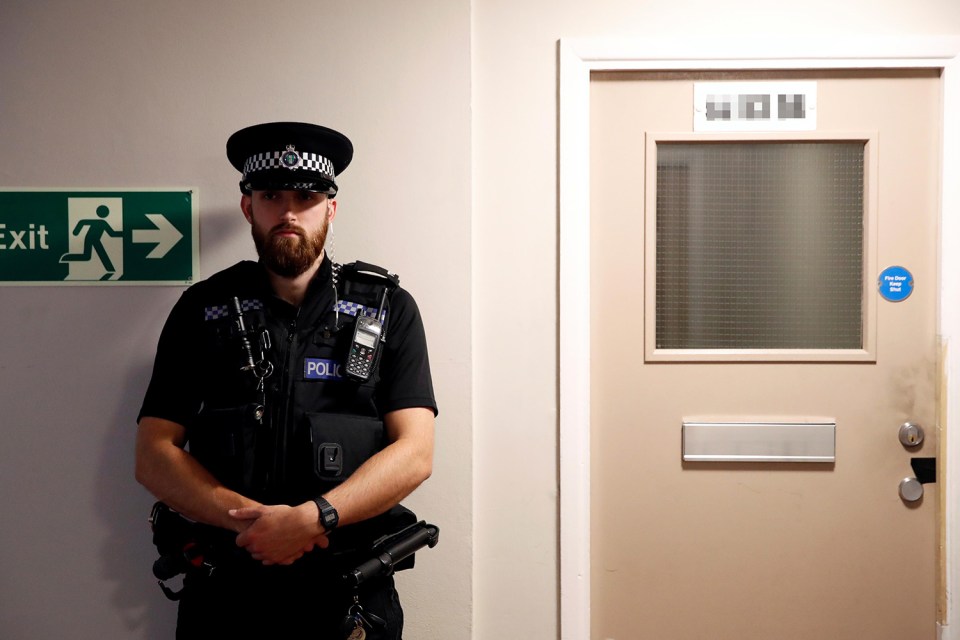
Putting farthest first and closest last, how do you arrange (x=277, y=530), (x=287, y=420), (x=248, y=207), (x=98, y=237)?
(x=98, y=237)
(x=248, y=207)
(x=287, y=420)
(x=277, y=530)

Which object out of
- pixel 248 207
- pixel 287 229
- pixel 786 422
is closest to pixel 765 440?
pixel 786 422

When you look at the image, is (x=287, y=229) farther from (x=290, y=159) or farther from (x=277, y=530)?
(x=277, y=530)

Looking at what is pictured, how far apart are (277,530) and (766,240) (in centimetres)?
158

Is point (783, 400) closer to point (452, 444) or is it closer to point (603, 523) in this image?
point (603, 523)

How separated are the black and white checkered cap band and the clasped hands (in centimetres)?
75

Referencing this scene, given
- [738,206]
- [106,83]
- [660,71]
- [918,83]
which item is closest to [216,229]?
[106,83]

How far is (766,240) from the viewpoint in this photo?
188 centimetres

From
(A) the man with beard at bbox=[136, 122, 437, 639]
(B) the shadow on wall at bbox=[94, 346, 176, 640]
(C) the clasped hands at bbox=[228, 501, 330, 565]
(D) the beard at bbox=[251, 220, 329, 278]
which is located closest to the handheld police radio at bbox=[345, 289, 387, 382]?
(A) the man with beard at bbox=[136, 122, 437, 639]

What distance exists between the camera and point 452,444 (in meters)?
1.79

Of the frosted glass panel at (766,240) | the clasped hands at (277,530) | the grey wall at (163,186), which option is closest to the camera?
the clasped hands at (277,530)

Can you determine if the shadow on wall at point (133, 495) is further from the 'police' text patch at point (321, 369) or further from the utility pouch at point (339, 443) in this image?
the utility pouch at point (339, 443)

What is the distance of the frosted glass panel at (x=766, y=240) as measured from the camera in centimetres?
187

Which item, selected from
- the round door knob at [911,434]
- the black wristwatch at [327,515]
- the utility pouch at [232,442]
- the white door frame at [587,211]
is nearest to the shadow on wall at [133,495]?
the utility pouch at [232,442]

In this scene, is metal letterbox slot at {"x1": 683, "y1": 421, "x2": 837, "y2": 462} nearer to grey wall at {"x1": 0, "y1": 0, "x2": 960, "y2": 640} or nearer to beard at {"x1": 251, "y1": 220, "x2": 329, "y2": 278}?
grey wall at {"x1": 0, "y1": 0, "x2": 960, "y2": 640}
